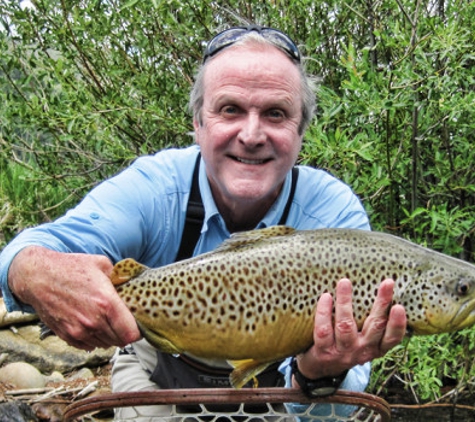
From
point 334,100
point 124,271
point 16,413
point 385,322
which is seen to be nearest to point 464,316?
point 385,322

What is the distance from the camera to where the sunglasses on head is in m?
3.26

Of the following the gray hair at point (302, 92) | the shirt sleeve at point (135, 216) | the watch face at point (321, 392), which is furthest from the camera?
the gray hair at point (302, 92)

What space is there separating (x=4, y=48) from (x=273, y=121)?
11.1 feet

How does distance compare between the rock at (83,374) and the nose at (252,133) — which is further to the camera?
the rock at (83,374)

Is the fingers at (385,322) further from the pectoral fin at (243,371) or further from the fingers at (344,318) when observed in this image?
the pectoral fin at (243,371)

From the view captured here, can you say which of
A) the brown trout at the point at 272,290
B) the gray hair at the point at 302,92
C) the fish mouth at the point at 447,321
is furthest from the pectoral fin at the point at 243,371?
the gray hair at the point at 302,92

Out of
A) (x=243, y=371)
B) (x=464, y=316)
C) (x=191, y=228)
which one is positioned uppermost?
(x=191, y=228)

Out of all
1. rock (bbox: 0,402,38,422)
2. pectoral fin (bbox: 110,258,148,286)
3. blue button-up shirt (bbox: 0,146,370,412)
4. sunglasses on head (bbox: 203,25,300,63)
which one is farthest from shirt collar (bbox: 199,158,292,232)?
rock (bbox: 0,402,38,422)

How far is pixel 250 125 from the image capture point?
306cm

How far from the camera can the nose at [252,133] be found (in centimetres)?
302

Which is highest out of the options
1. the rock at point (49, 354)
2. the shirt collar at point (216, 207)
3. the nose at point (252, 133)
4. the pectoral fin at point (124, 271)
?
the nose at point (252, 133)

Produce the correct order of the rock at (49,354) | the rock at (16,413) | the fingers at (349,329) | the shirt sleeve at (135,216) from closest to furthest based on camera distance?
the fingers at (349,329) < the shirt sleeve at (135,216) < the rock at (16,413) < the rock at (49,354)

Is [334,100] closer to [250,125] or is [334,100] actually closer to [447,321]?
[250,125]

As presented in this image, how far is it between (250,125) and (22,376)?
387 cm
